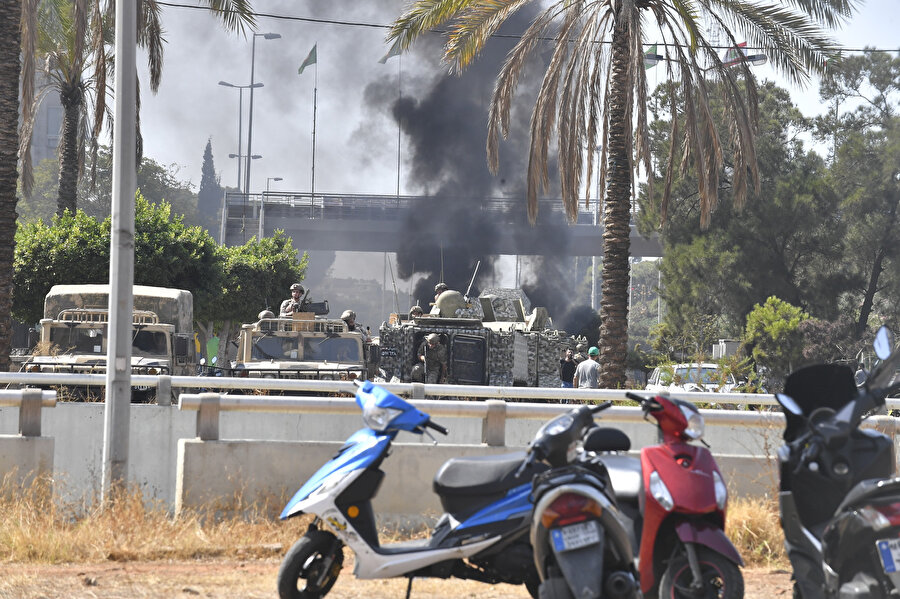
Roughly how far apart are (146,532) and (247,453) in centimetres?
92

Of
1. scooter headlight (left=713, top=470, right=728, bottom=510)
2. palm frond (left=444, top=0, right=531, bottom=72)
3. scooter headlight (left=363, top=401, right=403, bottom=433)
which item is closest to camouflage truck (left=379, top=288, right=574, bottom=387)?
palm frond (left=444, top=0, right=531, bottom=72)

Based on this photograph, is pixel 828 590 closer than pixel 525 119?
Yes

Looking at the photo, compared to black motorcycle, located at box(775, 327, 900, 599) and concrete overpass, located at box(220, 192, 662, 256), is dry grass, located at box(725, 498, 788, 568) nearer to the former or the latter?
black motorcycle, located at box(775, 327, 900, 599)

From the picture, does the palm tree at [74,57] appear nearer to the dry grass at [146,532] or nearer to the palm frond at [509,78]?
the palm frond at [509,78]

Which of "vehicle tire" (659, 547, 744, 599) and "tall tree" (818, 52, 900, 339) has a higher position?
"tall tree" (818, 52, 900, 339)

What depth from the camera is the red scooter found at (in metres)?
4.94

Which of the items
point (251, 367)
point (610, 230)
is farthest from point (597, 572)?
point (610, 230)

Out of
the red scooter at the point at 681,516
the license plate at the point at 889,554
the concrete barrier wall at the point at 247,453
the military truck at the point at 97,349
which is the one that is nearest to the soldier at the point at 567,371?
the military truck at the point at 97,349

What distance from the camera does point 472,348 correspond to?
65.3 feet

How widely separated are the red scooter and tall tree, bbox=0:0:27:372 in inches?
480

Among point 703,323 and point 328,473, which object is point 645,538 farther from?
point 703,323

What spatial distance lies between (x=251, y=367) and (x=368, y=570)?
9799 millimetres

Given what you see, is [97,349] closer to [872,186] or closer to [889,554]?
[889,554]

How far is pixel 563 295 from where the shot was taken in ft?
193
